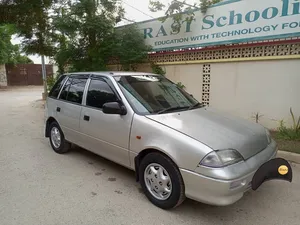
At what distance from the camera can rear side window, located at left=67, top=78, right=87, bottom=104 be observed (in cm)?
387

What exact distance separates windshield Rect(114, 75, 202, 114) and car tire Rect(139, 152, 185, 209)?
0.65 m

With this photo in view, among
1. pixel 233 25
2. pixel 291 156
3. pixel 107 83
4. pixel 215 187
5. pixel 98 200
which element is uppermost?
pixel 233 25

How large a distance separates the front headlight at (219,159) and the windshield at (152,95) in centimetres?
97

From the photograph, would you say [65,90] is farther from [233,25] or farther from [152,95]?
[233,25]

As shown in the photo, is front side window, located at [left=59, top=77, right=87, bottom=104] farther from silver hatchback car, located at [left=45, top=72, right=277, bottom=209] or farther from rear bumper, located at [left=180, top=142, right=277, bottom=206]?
rear bumper, located at [left=180, top=142, right=277, bottom=206]

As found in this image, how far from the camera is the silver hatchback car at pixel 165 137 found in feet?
7.43

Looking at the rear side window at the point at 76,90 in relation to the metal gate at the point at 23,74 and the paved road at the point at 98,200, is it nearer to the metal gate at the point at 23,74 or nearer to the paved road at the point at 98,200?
the paved road at the point at 98,200

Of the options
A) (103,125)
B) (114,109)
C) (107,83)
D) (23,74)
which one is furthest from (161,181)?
(23,74)

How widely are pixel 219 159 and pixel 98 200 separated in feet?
5.22

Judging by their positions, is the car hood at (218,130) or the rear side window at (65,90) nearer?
the car hood at (218,130)

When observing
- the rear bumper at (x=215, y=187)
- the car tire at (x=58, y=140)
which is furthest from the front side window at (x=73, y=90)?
the rear bumper at (x=215, y=187)

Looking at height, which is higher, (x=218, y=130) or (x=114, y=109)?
(x=114, y=109)

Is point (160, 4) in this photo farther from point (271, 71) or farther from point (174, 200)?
point (174, 200)

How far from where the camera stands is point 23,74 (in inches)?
969
